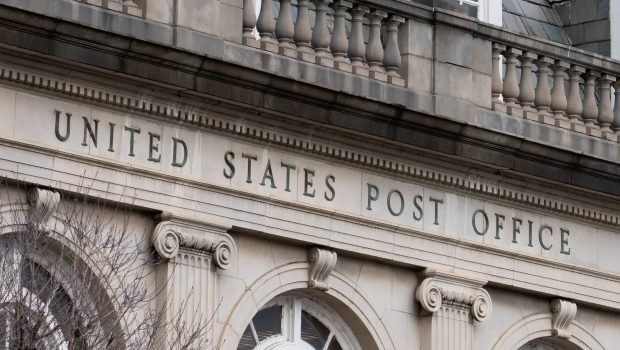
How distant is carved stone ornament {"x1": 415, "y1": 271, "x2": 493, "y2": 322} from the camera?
28125 mm

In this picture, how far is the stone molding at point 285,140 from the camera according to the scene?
2505 cm

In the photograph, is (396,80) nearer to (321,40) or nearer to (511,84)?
(321,40)

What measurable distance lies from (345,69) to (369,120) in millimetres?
671

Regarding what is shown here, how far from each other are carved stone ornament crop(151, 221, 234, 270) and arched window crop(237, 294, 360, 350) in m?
1.09

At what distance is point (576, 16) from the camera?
33.8 metres

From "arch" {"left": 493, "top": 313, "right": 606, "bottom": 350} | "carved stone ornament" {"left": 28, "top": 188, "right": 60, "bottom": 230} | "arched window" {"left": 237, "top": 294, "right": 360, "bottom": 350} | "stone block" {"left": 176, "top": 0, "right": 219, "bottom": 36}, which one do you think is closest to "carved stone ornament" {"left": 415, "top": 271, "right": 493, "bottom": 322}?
"arch" {"left": 493, "top": 313, "right": 606, "bottom": 350}

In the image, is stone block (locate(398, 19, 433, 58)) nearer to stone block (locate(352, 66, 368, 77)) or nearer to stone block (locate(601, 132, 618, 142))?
stone block (locate(352, 66, 368, 77))

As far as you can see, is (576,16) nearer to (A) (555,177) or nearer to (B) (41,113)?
(A) (555,177)

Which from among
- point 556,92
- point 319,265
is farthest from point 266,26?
point 556,92

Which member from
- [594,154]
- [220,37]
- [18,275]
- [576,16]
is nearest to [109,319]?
[18,275]

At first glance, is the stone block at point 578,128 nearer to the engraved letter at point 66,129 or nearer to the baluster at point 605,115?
the baluster at point 605,115

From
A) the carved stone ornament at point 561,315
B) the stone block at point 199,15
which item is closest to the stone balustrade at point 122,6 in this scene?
A: the stone block at point 199,15

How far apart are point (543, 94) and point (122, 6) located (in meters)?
5.97

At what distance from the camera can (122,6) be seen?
25.9 meters
